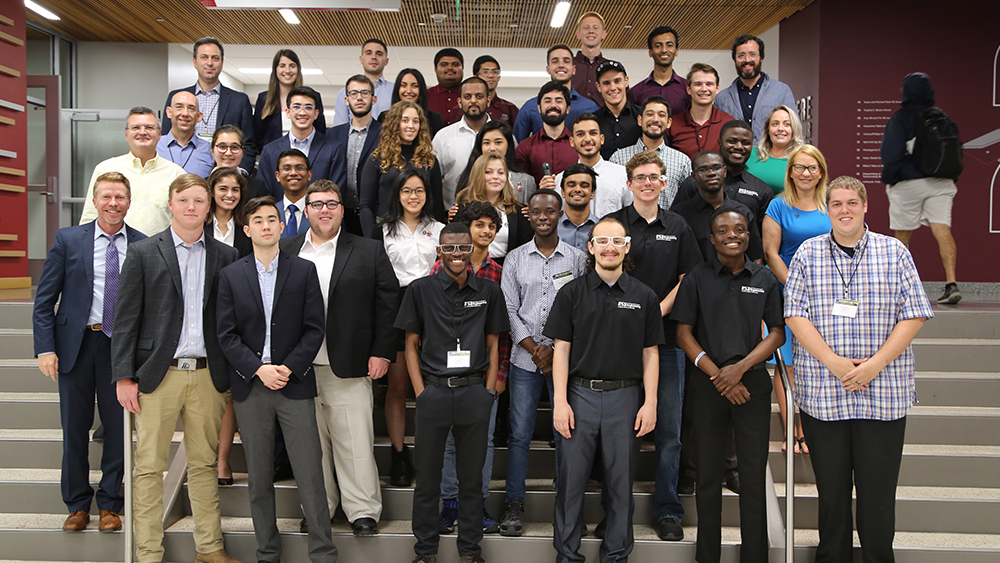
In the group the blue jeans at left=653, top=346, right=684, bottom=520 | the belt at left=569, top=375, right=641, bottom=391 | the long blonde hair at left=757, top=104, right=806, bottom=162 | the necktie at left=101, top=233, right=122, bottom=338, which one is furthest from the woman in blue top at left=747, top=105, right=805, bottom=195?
the necktie at left=101, top=233, right=122, bottom=338

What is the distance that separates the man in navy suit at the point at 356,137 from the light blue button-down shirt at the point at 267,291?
1.25 metres

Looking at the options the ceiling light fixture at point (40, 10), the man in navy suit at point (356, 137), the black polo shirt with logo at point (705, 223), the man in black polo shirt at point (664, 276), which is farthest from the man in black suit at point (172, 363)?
the ceiling light fixture at point (40, 10)

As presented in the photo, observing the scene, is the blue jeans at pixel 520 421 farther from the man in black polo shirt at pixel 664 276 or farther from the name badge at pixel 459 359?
the man in black polo shirt at pixel 664 276

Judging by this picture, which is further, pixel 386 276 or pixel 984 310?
pixel 984 310

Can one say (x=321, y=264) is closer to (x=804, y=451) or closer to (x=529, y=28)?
(x=804, y=451)

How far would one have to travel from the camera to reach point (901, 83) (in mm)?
8008

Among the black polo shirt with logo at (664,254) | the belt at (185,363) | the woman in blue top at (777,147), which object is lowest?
the belt at (185,363)

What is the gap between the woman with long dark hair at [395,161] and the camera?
13.6 feet

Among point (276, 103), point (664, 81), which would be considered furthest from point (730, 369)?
point (276, 103)

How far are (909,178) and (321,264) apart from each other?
4944mm

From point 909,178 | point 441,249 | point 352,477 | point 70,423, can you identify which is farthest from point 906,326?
point 70,423

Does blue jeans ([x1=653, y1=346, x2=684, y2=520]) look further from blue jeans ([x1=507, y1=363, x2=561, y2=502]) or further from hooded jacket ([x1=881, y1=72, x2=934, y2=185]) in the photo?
hooded jacket ([x1=881, y1=72, x2=934, y2=185])

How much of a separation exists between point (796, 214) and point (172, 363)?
334cm

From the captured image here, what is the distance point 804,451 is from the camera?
3793mm
